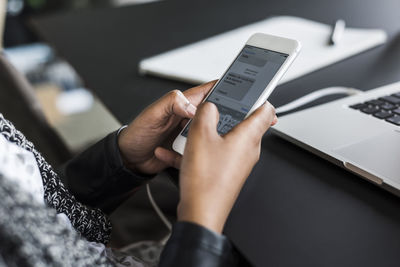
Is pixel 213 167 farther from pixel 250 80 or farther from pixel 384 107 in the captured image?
pixel 384 107

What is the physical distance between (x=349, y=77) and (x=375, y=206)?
0.31 m

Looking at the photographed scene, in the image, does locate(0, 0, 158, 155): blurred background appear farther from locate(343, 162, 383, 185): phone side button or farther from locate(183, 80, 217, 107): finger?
locate(343, 162, 383, 185): phone side button

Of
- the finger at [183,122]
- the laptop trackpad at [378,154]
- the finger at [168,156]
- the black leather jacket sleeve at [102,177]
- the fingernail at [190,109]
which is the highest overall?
the fingernail at [190,109]

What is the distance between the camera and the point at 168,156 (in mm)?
506

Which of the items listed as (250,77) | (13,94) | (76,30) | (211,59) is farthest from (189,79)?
(76,30)

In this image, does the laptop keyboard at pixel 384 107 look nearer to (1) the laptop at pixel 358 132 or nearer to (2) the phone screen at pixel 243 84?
(1) the laptop at pixel 358 132

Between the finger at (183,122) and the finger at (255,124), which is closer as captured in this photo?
the finger at (255,124)

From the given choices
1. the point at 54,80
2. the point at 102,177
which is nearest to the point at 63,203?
the point at 102,177

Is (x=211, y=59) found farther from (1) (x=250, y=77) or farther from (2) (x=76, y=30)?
(2) (x=76, y=30)

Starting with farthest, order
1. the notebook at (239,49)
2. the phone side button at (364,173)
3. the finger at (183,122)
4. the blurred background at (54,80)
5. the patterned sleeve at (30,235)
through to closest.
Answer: the blurred background at (54,80) < the notebook at (239,49) < the finger at (183,122) < the phone side button at (364,173) < the patterned sleeve at (30,235)

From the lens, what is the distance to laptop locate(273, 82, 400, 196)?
1.42ft

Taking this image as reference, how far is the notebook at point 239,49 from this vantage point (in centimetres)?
69

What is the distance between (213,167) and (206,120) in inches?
2.0

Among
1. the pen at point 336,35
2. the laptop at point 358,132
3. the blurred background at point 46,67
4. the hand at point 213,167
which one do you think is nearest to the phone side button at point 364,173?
the laptop at point 358,132
